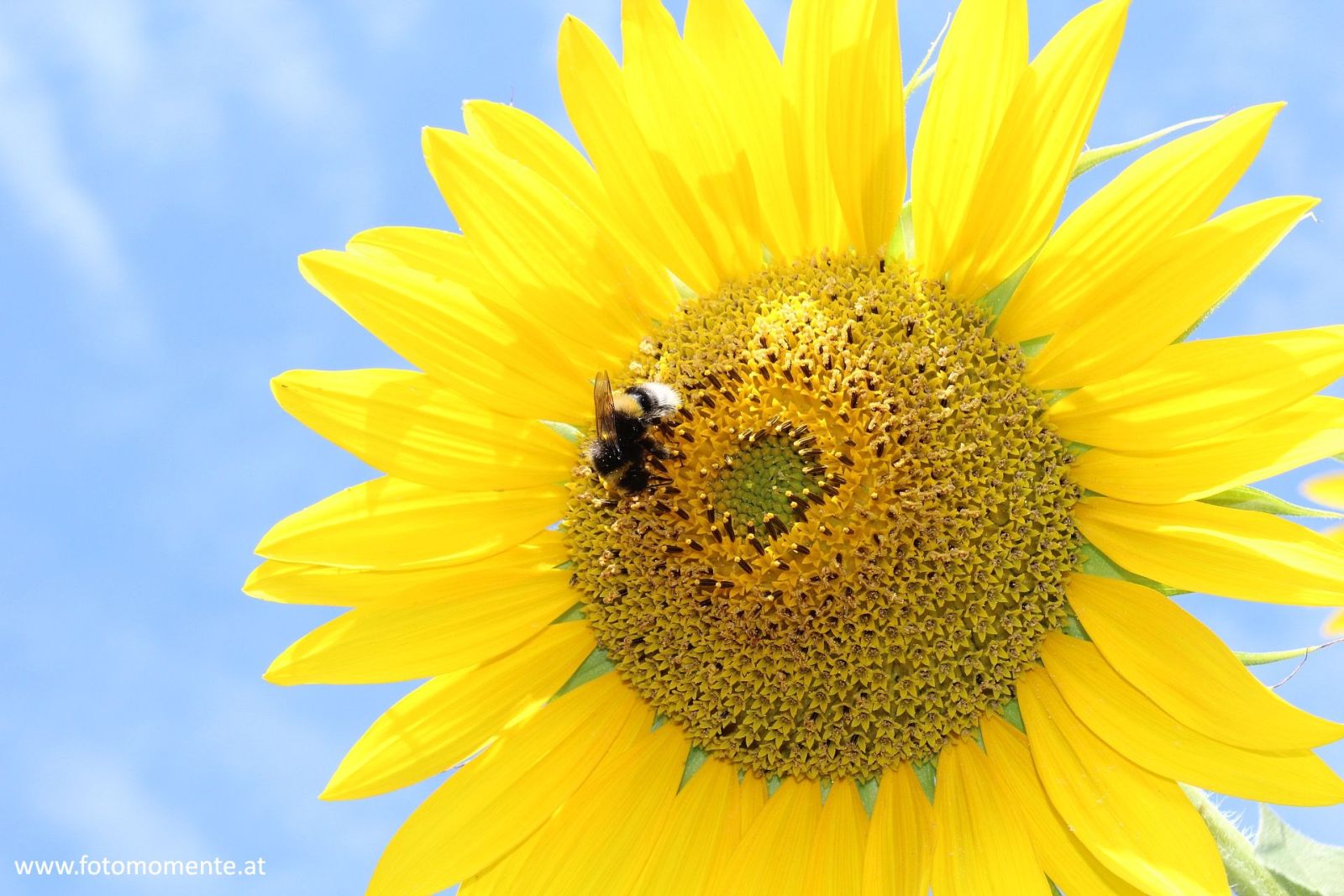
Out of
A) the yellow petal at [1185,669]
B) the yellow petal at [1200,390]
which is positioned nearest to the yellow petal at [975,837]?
the yellow petal at [1185,669]

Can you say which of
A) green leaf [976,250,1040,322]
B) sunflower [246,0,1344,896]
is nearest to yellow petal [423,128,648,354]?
sunflower [246,0,1344,896]

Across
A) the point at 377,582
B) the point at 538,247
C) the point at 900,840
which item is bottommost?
the point at 900,840

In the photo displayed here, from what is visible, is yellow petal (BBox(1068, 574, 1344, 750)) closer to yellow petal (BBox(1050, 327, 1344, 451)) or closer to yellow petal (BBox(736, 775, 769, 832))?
yellow petal (BBox(1050, 327, 1344, 451))

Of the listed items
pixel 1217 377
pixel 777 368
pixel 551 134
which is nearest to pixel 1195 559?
pixel 1217 377

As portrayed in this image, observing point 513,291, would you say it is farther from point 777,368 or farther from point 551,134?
point 777,368

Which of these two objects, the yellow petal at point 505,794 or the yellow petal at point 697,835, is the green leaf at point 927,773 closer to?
the yellow petal at point 697,835

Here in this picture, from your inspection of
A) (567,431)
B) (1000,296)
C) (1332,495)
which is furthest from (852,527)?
(1332,495)

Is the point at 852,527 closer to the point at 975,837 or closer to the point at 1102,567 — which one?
the point at 1102,567
